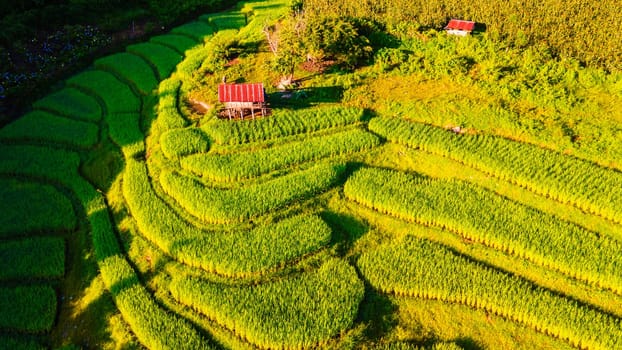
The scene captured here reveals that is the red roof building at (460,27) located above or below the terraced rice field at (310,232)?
above

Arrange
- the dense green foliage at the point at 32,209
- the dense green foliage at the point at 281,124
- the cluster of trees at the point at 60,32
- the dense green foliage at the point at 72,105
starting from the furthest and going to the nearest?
the cluster of trees at the point at 60,32, the dense green foliage at the point at 72,105, the dense green foliage at the point at 281,124, the dense green foliage at the point at 32,209

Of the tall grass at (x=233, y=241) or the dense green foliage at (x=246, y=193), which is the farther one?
the dense green foliage at (x=246, y=193)

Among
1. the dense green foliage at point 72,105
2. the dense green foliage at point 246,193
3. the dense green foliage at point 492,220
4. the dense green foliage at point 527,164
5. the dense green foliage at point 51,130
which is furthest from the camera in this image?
the dense green foliage at point 72,105

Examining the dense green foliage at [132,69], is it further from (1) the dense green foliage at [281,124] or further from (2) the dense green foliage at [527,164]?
(2) the dense green foliage at [527,164]

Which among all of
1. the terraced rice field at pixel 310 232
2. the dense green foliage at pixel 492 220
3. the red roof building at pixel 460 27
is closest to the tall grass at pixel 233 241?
the terraced rice field at pixel 310 232

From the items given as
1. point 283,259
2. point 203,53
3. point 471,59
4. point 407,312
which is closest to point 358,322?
point 407,312

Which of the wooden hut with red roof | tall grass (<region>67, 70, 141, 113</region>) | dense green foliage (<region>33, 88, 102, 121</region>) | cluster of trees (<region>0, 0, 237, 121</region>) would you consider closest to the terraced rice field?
dense green foliage (<region>33, 88, 102, 121</region>)
